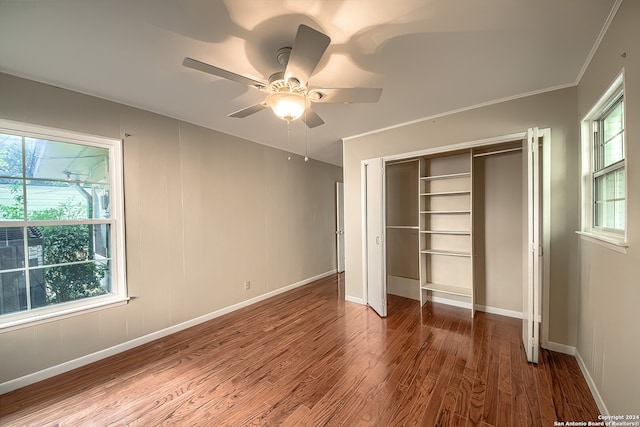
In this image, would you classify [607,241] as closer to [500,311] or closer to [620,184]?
[620,184]

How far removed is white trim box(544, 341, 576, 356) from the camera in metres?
2.25

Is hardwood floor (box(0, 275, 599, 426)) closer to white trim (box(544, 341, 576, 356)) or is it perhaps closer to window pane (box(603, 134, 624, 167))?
white trim (box(544, 341, 576, 356))

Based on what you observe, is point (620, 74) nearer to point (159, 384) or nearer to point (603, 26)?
point (603, 26)

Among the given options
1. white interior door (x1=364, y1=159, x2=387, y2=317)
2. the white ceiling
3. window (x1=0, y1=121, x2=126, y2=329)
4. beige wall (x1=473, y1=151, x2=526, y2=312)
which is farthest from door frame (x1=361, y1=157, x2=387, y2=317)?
window (x1=0, y1=121, x2=126, y2=329)

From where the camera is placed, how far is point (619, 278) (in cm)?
143

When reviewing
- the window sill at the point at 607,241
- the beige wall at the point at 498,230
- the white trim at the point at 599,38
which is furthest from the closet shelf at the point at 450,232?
the white trim at the point at 599,38

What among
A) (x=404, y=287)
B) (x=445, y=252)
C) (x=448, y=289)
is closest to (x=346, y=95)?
(x=445, y=252)

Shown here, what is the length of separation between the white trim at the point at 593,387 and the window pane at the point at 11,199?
458cm

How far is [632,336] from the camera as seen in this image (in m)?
Result: 1.28

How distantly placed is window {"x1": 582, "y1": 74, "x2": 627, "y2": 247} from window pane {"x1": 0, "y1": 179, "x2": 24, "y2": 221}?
14.2 feet

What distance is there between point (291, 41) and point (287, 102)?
0.41 metres

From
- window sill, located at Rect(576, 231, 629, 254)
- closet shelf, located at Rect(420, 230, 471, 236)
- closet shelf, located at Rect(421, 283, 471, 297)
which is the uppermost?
window sill, located at Rect(576, 231, 629, 254)

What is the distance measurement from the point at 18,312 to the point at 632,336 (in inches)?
168

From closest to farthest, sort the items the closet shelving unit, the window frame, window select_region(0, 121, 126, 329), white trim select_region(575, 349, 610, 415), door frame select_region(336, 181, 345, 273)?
white trim select_region(575, 349, 610, 415), the window frame, window select_region(0, 121, 126, 329), the closet shelving unit, door frame select_region(336, 181, 345, 273)
